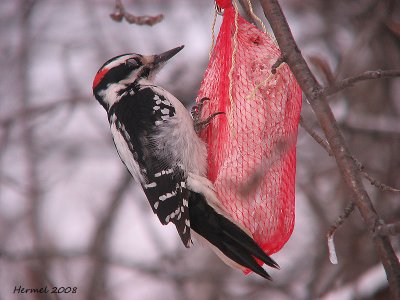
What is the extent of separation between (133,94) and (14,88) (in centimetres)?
298

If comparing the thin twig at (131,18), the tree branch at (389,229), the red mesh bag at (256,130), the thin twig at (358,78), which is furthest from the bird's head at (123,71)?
the tree branch at (389,229)

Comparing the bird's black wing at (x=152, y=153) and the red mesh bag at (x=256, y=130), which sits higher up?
the red mesh bag at (x=256, y=130)

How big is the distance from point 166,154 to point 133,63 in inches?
22.6

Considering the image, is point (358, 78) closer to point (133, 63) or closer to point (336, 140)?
point (336, 140)

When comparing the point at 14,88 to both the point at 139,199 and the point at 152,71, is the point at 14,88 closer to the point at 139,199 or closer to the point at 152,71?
the point at 139,199

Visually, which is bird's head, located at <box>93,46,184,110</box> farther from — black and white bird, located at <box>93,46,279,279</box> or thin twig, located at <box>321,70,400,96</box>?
thin twig, located at <box>321,70,400,96</box>

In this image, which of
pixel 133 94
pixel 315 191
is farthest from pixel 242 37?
pixel 315 191

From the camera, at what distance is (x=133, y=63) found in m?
3.21

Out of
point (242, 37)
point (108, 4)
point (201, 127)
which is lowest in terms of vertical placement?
point (108, 4)

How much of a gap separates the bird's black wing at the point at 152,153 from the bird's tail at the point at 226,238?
→ 0.07m

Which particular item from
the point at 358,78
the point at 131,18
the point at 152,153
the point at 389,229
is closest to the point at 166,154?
the point at 152,153

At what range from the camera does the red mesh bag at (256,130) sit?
104 inches

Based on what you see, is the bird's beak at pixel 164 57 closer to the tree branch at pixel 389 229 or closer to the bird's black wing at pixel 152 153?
the bird's black wing at pixel 152 153

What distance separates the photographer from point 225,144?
281 centimetres
